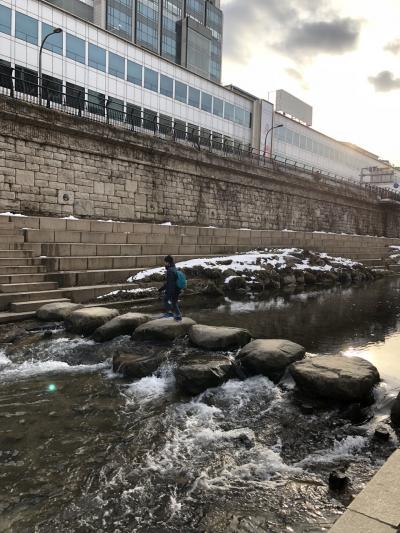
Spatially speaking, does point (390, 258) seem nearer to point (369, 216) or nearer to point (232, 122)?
point (369, 216)

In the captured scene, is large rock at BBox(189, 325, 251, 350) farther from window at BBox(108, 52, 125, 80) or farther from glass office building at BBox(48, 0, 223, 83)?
glass office building at BBox(48, 0, 223, 83)

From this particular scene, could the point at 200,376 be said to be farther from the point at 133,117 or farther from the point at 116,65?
the point at 116,65

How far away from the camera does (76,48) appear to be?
30.9m

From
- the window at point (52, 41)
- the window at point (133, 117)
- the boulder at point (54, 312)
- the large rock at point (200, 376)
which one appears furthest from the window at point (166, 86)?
the large rock at point (200, 376)

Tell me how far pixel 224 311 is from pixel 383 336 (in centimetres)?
498

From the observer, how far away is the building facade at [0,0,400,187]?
90.4 feet

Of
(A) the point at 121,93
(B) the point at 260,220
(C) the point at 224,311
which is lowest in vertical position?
(C) the point at 224,311

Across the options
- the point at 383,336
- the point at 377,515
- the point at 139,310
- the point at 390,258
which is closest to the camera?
the point at 377,515

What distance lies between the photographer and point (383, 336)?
37.5ft

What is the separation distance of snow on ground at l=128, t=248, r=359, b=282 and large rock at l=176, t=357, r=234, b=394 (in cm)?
878

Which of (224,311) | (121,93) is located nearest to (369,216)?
(121,93)

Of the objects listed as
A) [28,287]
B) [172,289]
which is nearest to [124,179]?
[28,287]

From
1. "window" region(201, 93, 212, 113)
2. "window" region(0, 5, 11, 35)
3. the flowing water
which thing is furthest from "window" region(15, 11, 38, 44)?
the flowing water

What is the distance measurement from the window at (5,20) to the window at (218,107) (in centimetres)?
2196
